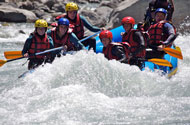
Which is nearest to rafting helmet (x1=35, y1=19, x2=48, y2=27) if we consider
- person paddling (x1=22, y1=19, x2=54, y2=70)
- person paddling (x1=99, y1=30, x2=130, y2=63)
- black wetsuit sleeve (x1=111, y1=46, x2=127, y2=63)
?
person paddling (x1=22, y1=19, x2=54, y2=70)

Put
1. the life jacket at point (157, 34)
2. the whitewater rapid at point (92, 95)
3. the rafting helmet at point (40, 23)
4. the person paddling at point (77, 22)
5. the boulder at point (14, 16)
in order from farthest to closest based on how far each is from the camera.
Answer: the boulder at point (14, 16) → the person paddling at point (77, 22) → the life jacket at point (157, 34) → the rafting helmet at point (40, 23) → the whitewater rapid at point (92, 95)

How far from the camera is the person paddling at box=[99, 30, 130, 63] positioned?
231 inches

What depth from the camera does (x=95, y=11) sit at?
16188 millimetres

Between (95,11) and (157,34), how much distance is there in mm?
9693

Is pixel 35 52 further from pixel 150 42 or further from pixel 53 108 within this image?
pixel 150 42

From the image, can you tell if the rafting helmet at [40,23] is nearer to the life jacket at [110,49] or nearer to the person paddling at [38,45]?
the person paddling at [38,45]

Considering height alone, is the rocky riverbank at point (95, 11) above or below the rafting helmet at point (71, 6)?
below

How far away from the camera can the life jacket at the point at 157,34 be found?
6703 mm

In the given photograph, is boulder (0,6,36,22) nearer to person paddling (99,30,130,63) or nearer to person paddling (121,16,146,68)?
person paddling (121,16,146,68)

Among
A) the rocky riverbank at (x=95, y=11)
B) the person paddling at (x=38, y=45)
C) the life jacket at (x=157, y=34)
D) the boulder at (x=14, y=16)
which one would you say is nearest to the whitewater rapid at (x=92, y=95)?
the person paddling at (x=38, y=45)

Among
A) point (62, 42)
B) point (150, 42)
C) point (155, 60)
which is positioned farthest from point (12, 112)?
point (150, 42)

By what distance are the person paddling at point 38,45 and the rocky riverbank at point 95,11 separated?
5.31 m

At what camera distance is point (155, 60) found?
617 centimetres

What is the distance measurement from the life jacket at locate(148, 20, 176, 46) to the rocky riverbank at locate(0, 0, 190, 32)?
4597 mm
